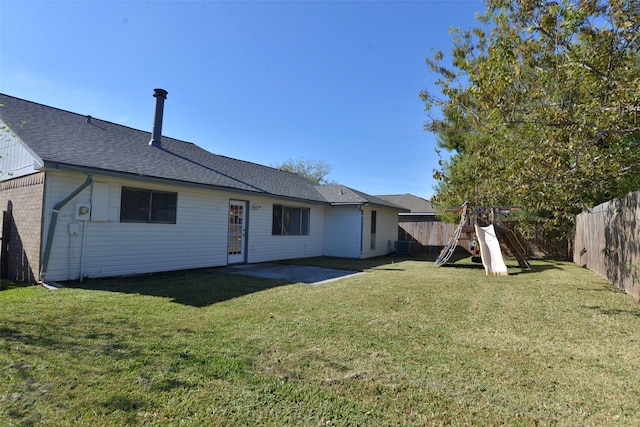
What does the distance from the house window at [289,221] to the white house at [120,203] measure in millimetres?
64

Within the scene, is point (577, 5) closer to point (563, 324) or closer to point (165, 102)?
point (563, 324)

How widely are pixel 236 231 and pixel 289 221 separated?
284cm

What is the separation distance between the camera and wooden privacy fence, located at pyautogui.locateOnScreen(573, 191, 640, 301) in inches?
249

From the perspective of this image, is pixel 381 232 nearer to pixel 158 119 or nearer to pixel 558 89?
pixel 158 119

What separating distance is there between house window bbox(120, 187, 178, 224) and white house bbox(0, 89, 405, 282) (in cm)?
3

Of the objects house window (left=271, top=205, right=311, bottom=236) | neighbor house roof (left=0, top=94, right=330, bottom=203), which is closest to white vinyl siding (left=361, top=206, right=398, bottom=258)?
house window (left=271, top=205, right=311, bottom=236)

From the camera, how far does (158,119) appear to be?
11500 mm

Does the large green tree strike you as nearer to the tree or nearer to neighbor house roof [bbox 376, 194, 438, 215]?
neighbor house roof [bbox 376, 194, 438, 215]

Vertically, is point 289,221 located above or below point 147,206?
below

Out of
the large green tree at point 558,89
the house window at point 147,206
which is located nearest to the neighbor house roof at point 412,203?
the large green tree at point 558,89

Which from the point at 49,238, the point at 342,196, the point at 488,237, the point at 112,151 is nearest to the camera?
the point at 49,238

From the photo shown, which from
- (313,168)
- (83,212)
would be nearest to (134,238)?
(83,212)

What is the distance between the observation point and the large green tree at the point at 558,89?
516cm

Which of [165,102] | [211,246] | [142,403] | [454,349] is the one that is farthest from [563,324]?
[165,102]
